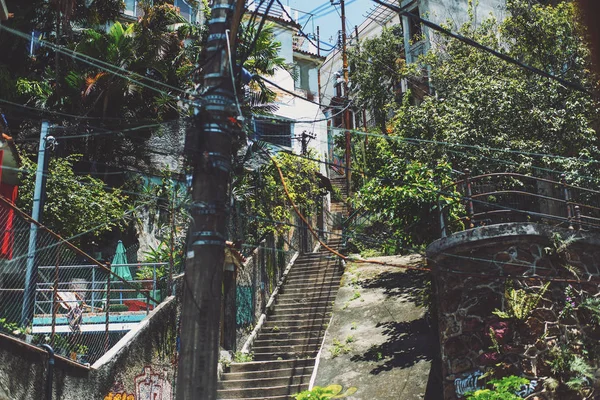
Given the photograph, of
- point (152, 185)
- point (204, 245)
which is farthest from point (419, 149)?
point (204, 245)

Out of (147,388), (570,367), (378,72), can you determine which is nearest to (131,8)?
(378,72)

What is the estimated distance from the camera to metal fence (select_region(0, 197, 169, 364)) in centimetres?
1093

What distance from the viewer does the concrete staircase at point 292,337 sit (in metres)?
14.9

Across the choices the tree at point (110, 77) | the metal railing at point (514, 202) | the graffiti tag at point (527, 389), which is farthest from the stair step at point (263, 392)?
the tree at point (110, 77)

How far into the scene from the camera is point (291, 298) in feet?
64.7

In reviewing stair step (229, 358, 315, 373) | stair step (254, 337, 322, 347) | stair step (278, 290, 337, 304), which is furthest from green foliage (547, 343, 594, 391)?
stair step (278, 290, 337, 304)

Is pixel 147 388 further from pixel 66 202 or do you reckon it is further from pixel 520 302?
pixel 66 202

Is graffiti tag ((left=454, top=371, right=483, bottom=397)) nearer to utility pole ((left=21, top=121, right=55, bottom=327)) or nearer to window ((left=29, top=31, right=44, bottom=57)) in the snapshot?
utility pole ((left=21, top=121, right=55, bottom=327))

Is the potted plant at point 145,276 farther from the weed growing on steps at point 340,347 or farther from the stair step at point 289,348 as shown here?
the weed growing on steps at point 340,347

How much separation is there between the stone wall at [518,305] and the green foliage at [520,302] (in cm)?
2

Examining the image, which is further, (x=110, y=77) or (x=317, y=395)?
(x=110, y=77)

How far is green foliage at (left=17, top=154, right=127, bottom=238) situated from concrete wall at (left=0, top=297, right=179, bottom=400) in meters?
5.51

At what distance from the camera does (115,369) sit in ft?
38.0

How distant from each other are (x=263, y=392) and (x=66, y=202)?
8565 mm
